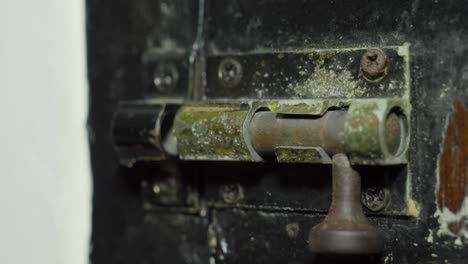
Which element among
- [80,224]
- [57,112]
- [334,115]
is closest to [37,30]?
[57,112]

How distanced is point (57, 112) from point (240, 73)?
24 cm

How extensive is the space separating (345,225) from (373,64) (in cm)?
16

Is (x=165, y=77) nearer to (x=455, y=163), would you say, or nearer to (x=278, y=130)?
(x=278, y=130)

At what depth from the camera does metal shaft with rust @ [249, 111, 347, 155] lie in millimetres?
614

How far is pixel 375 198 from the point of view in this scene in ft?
2.18

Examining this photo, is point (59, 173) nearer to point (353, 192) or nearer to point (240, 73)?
point (240, 73)

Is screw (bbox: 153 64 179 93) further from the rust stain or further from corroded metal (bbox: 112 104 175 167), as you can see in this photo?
the rust stain

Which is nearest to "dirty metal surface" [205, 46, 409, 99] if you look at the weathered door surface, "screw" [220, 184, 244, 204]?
the weathered door surface

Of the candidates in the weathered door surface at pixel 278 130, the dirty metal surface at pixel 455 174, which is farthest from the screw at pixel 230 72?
the dirty metal surface at pixel 455 174

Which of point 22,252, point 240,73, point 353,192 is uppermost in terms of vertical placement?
point 240,73

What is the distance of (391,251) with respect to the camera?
667 millimetres

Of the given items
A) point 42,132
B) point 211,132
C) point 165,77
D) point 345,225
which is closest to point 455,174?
point 345,225

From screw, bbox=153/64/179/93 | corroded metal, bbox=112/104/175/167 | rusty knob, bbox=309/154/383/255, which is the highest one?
screw, bbox=153/64/179/93

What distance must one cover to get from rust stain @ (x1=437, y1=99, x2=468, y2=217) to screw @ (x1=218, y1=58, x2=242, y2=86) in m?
0.24
